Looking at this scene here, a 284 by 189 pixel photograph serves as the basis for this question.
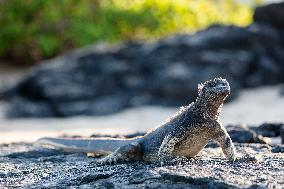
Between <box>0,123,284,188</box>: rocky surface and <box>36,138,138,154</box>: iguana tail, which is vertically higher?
<box>36,138,138,154</box>: iguana tail

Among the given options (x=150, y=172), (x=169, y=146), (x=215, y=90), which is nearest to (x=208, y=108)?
(x=215, y=90)

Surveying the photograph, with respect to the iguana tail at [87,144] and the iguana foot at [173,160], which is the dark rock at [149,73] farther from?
the iguana foot at [173,160]

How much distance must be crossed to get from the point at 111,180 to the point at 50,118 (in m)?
9.80

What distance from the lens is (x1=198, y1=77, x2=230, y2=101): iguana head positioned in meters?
4.35

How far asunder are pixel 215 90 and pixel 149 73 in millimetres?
9313

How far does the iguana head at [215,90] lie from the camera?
435 centimetres

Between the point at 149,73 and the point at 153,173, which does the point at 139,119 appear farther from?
the point at 153,173

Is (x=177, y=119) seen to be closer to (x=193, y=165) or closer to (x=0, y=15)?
(x=193, y=165)

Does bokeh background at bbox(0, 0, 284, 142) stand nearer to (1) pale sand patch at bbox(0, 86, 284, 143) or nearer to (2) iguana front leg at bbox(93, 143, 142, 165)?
(1) pale sand patch at bbox(0, 86, 284, 143)

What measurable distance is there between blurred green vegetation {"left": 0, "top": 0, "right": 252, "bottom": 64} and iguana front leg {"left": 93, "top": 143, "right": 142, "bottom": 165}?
1603 cm

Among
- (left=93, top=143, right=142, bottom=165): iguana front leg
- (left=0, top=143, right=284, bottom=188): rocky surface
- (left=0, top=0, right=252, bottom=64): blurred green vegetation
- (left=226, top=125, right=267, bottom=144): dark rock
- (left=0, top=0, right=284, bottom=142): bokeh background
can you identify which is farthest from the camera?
(left=0, top=0, right=252, bottom=64): blurred green vegetation

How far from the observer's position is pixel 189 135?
450 centimetres

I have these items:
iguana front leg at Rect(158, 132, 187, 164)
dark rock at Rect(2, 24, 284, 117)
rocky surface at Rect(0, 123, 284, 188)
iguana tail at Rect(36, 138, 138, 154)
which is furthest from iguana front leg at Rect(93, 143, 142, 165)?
dark rock at Rect(2, 24, 284, 117)

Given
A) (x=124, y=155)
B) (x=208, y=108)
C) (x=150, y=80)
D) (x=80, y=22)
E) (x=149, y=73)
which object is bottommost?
(x=124, y=155)
